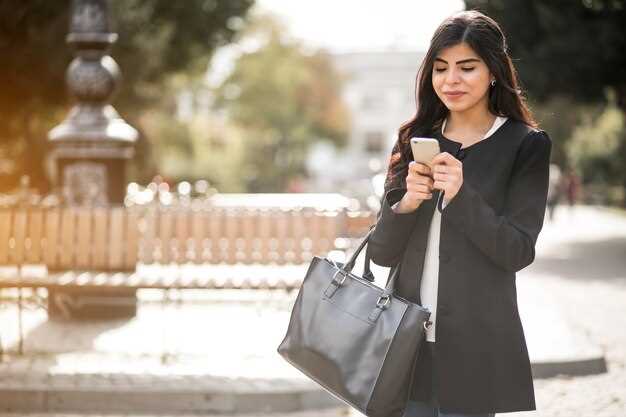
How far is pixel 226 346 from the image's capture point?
307 inches

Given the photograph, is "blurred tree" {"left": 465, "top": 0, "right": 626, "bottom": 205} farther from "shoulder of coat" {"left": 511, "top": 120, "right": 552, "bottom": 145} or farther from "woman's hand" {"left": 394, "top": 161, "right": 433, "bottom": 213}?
"woman's hand" {"left": 394, "top": 161, "right": 433, "bottom": 213}

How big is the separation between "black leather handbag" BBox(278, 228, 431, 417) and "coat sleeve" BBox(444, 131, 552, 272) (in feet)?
0.85

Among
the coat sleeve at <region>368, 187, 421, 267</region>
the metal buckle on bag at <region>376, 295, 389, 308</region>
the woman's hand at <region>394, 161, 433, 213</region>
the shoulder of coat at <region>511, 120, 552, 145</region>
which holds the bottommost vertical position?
the metal buckle on bag at <region>376, 295, 389, 308</region>

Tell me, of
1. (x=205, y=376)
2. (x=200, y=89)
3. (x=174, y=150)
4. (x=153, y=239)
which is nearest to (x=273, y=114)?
(x=200, y=89)

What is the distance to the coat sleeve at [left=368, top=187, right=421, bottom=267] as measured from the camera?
2.79 meters

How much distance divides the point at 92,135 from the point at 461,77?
717 cm

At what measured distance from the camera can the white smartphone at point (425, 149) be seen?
2557 mm

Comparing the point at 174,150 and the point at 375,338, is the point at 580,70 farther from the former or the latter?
the point at 174,150

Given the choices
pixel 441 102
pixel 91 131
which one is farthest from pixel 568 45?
pixel 441 102

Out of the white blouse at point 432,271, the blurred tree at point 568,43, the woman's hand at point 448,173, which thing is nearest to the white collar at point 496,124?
the white blouse at point 432,271

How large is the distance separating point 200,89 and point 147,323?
4804cm

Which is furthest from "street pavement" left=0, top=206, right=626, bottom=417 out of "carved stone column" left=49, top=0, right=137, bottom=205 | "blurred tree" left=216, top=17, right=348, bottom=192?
"blurred tree" left=216, top=17, right=348, bottom=192

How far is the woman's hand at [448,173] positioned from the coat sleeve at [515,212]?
26 millimetres

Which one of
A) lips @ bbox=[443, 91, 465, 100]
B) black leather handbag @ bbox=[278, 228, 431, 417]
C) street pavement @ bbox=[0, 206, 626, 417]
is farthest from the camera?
street pavement @ bbox=[0, 206, 626, 417]
